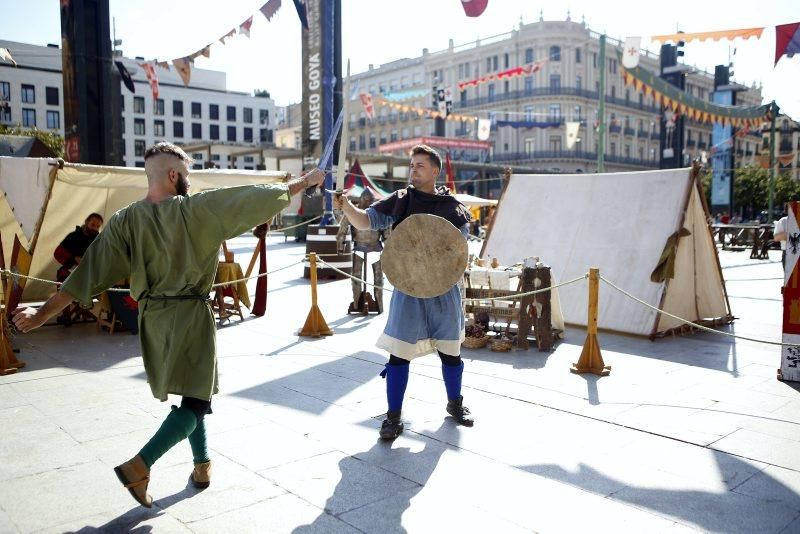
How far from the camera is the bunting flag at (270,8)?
560 inches

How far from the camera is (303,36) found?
59.2 ft

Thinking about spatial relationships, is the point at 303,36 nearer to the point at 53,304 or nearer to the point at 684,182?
the point at 684,182

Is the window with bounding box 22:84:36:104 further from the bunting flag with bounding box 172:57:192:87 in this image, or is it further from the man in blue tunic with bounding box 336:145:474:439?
the man in blue tunic with bounding box 336:145:474:439

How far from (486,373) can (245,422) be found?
228 cm

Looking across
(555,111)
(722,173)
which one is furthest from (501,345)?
(555,111)

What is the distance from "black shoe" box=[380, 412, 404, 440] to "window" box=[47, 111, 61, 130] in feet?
213

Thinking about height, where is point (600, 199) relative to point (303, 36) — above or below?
below

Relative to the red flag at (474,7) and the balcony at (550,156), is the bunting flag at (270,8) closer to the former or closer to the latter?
the red flag at (474,7)

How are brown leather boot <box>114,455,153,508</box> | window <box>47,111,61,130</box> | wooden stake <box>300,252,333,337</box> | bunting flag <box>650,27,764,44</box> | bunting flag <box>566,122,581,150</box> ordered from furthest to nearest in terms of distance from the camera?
window <box>47,111,61,130</box> → bunting flag <box>566,122,581,150</box> → bunting flag <box>650,27,764,44</box> → wooden stake <box>300,252,333,337</box> → brown leather boot <box>114,455,153,508</box>

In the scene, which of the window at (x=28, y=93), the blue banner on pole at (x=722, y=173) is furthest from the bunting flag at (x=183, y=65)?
the window at (x=28, y=93)

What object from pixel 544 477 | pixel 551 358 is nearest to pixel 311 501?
pixel 544 477

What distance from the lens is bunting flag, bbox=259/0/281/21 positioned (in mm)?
14234

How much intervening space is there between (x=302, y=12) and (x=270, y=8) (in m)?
2.37

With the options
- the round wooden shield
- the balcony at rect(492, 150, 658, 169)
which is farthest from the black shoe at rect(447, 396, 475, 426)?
the balcony at rect(492, 150, 658, 169)
